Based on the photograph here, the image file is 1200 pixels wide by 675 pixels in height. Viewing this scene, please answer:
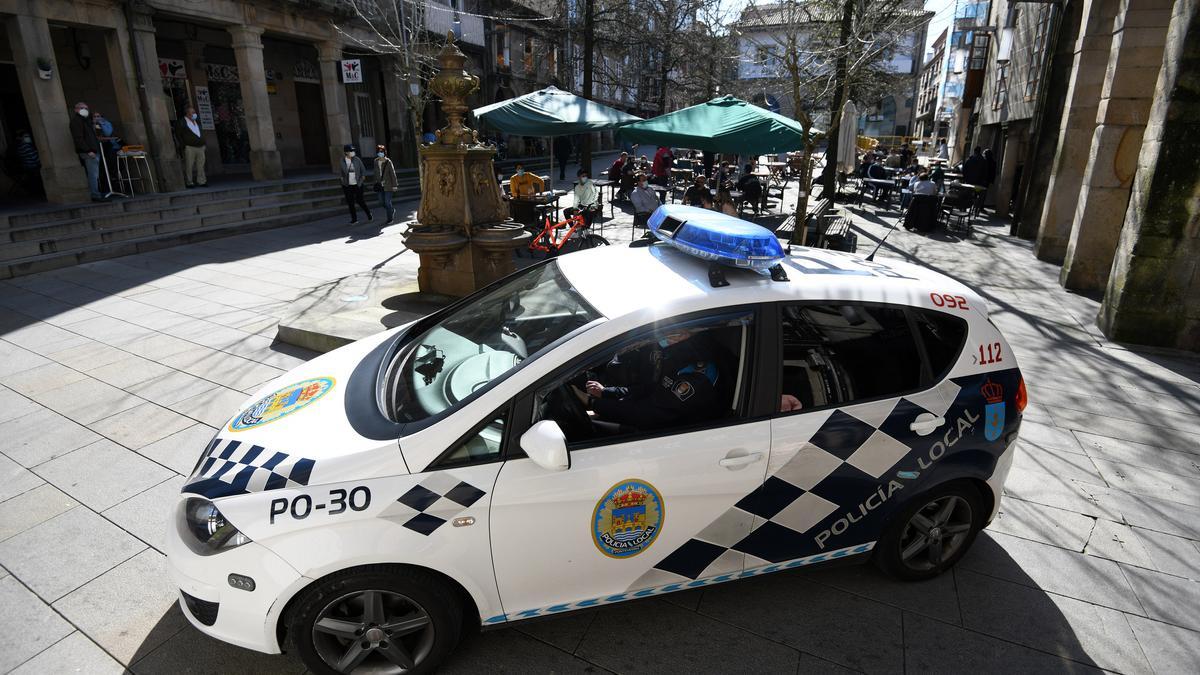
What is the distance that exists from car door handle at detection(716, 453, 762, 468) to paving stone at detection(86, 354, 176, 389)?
561 centimetres

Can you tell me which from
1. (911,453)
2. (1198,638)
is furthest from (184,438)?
(1198,638)

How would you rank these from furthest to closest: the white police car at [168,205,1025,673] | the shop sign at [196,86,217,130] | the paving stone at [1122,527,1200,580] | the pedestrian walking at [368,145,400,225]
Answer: the shop sign at [196,86,217,130] → the pedestrian walking at [368,145,400,225] → the paving stone at [1122,527,1200,580] → the white police car at [168,205,1025,673]

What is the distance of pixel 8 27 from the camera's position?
38.0 ft

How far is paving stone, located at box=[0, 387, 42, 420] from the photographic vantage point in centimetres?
507

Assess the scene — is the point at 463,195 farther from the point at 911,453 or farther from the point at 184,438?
the point at 911,453

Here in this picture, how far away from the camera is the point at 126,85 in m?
13.7

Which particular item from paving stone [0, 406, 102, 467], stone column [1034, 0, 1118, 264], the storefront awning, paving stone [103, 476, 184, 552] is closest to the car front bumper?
paving stone [103, 476, 184, 552]

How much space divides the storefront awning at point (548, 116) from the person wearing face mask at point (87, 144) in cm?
A: 751

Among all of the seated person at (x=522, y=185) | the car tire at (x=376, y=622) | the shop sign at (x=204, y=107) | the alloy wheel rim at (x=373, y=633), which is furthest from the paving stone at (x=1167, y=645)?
the shop sign at (x=204, y=107)

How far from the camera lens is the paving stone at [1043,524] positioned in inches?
148

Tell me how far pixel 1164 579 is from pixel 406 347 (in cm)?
431

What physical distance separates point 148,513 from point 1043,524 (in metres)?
5.48

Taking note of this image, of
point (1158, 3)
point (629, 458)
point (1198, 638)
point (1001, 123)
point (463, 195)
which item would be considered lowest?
point (1198, 638)

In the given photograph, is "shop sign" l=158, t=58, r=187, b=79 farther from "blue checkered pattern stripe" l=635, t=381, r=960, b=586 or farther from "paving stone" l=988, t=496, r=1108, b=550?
"paving stone" l=988, t=496, r=1108, b=550
